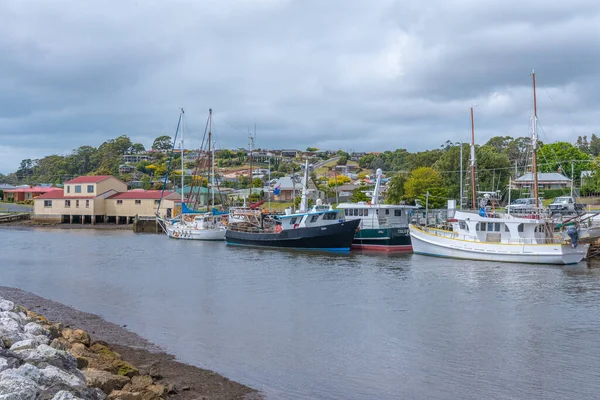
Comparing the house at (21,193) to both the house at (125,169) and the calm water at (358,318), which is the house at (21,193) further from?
the calm water at (358,318)

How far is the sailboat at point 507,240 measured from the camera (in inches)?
1344

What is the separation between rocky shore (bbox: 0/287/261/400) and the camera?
9680 millimetres

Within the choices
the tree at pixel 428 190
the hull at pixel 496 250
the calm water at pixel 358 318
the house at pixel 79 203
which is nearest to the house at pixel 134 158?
the house at pixel 79 203

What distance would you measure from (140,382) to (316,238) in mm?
31943

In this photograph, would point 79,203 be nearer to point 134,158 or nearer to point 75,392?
point 75,392

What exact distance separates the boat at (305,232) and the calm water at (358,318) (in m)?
4.32

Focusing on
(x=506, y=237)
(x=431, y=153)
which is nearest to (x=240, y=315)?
(x=506, y=237)

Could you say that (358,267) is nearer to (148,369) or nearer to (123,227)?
(148,369)

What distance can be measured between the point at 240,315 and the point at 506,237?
21117mm

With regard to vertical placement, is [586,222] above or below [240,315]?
above

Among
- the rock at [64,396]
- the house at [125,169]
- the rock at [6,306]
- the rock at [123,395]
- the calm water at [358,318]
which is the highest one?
the house at [125,169]

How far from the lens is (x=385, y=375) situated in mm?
14586

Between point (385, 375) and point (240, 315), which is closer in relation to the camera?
point (385, 375)

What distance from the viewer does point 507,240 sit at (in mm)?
36188
